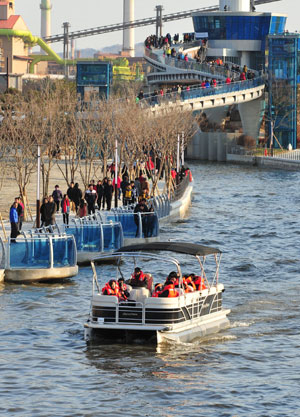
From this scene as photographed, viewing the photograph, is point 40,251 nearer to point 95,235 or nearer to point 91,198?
point 95,235

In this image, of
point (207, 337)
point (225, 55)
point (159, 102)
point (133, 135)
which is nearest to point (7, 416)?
point (207, 337)

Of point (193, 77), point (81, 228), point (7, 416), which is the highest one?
point (193, 77)

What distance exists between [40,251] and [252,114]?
92537 mm

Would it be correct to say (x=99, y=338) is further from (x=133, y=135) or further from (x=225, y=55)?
(x=225, y=55)

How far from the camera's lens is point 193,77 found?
120000 millimetres

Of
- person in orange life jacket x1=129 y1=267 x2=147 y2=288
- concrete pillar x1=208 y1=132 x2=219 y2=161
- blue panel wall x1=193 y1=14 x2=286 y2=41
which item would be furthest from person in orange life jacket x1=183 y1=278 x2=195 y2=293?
blue panel wall x1=193 y1=14 x2=286 y2=41

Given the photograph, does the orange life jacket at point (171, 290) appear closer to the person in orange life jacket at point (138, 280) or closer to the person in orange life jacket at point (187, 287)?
the person in orange life jacket at point (187, 287)

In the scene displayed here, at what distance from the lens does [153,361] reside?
27.2 m

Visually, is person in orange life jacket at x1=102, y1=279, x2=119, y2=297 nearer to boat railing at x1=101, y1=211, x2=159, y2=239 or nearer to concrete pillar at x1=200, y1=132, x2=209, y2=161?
boat railing at x1=101, y1=211, x2=159, y2=239

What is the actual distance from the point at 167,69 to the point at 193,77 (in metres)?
6.24

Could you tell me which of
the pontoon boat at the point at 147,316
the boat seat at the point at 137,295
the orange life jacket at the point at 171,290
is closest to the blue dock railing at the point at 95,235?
the pontoon boat at the point at 147,316

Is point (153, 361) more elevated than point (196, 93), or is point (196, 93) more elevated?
point (196, 93)

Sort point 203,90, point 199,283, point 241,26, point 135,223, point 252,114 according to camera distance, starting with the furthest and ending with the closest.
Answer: point 241,26
point 252,114
point 203,90
point 135,223
point 199,283

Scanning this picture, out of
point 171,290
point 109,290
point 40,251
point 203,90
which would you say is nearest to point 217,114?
point 203,90
